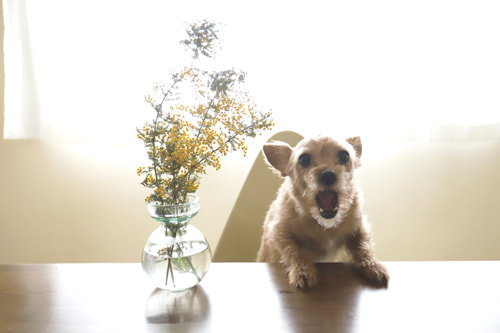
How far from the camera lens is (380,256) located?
7.38ft

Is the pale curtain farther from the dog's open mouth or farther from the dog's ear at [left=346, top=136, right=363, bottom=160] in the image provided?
the dog's open mouth

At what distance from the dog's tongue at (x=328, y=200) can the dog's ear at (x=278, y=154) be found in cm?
19

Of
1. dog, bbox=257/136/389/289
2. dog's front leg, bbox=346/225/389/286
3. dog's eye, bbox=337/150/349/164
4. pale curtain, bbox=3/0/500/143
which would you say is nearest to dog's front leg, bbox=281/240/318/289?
dog, bbox=257/136/389/289

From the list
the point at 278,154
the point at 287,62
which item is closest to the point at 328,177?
the point at 278,154

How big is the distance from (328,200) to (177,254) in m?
0.39

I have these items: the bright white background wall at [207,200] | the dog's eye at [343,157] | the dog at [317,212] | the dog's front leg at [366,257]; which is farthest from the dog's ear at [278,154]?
the bright white background wall at [207,200]

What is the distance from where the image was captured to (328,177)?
3.26ft

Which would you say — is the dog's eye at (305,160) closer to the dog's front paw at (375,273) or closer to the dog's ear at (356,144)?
the dog's ear at (356,144)

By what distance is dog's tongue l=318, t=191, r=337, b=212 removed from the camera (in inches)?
40.2

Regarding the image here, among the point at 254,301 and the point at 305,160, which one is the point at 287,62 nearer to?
the point at 305,160

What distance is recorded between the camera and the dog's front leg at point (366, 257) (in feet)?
3.35

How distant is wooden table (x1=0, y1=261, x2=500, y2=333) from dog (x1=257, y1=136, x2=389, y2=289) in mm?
46
